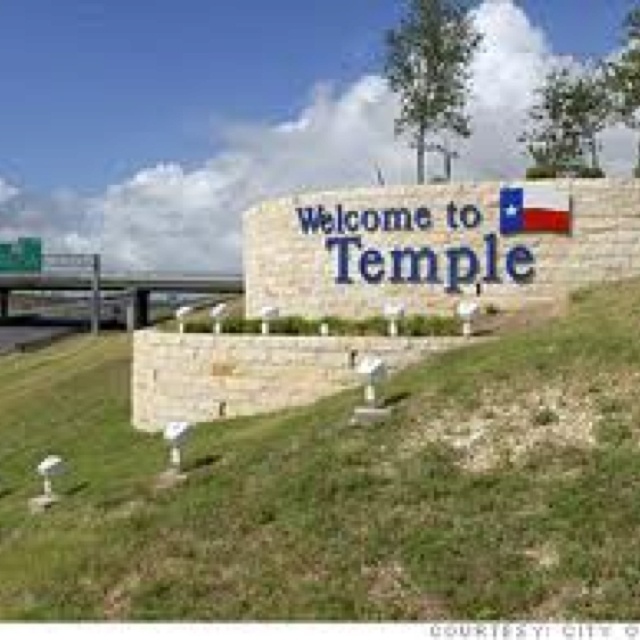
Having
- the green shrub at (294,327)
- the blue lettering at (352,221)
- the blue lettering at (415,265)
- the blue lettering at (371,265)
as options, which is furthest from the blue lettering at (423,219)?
the green shrub at (294,327)

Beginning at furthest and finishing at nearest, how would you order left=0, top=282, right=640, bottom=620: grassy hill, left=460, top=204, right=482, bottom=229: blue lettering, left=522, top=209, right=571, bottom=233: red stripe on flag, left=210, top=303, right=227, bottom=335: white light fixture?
left=460, top=204, right=482, bottom=229: blue lettering
left=522, top=209, right=571, bottom=233: red stripe on flag
left=210, top=303, right=227, bottom=335: white light fixture
left=0, top=282, right=640, bottom=620: grassy hill

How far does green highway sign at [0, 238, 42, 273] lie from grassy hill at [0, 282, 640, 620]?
7430 centimetres

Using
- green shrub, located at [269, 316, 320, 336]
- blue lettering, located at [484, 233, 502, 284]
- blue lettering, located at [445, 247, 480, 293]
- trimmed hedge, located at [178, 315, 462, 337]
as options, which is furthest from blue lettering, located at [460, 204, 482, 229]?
green shrub, located at [269, 316, 320, 336]

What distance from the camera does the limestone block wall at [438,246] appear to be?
29969 mm

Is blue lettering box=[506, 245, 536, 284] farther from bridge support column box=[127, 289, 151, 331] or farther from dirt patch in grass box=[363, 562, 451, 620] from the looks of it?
bridge support column box=[127, 289, 151, 331]

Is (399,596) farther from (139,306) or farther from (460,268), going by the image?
(139,306)

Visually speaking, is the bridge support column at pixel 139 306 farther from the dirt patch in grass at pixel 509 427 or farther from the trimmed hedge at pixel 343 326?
the dirt patch in grass at pixel 509 427

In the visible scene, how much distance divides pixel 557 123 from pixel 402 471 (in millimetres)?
32588

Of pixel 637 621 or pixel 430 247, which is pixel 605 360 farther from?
pixel 430 247

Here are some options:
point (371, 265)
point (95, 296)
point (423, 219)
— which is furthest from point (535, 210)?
point (95, 296)

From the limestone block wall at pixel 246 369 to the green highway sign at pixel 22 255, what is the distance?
65884mm

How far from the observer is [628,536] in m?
14.1

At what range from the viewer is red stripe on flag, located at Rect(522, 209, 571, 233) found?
30.3m

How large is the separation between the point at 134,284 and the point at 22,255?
884 cm
